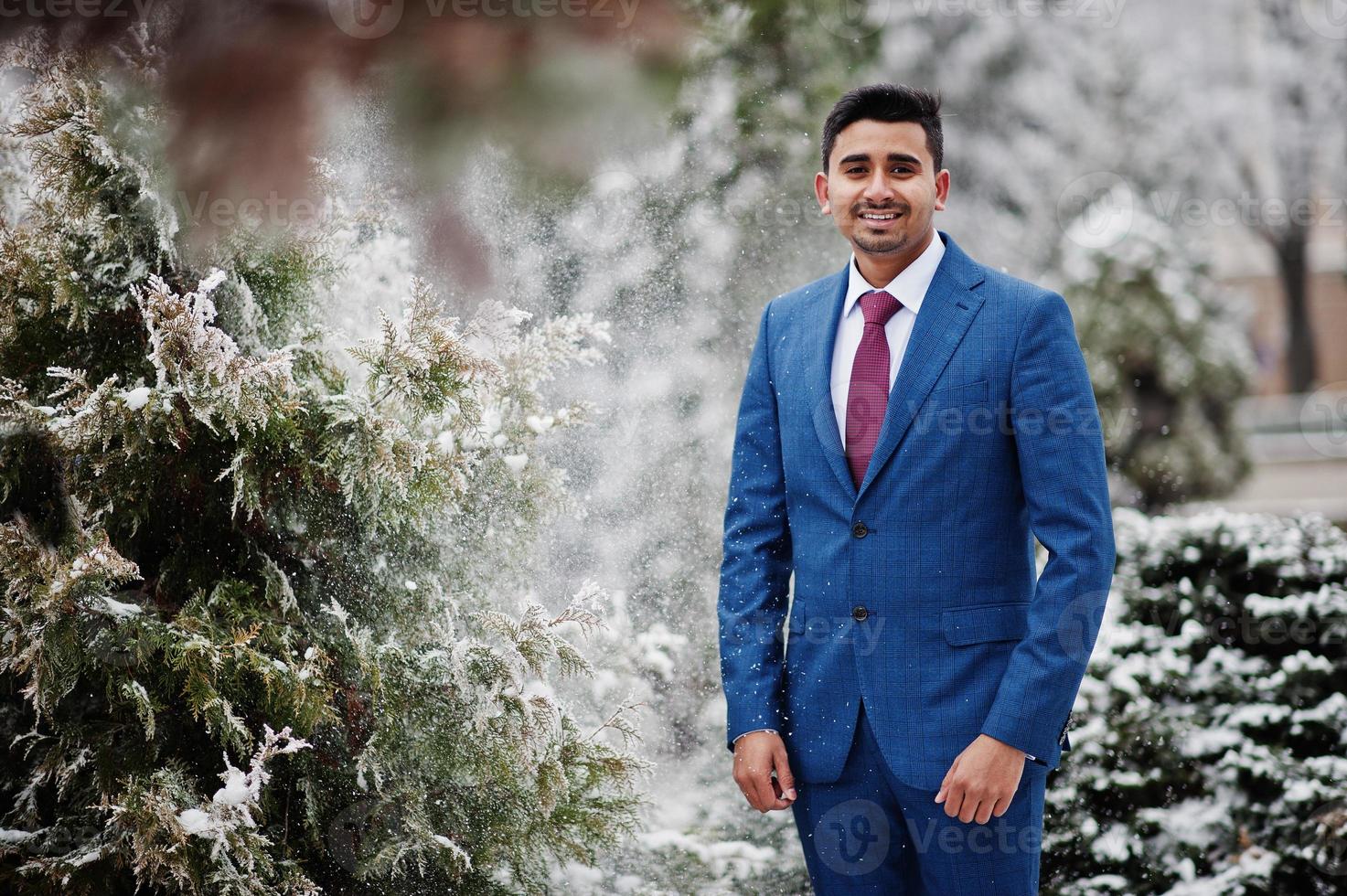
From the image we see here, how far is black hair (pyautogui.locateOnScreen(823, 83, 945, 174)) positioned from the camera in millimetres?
1831

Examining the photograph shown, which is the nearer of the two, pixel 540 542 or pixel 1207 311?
pixel 540 542

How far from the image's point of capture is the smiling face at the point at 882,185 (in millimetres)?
1824

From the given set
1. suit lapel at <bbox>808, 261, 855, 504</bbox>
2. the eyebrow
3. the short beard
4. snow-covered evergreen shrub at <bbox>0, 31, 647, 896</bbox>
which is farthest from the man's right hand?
the eyebrow

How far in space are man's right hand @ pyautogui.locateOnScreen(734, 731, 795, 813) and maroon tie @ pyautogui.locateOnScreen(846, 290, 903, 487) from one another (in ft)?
1.48

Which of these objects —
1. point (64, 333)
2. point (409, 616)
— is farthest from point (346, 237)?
point (409, 616)

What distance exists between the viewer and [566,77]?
1324mm

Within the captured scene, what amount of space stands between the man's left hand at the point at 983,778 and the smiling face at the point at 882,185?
79 centimetres

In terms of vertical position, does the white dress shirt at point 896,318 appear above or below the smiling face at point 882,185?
below

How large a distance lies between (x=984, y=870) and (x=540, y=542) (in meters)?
1.47

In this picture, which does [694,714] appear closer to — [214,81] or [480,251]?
[480,251]

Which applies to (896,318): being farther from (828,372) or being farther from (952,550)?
(952,550)

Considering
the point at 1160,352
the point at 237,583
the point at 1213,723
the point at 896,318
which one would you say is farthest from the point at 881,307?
the point at 1160,352

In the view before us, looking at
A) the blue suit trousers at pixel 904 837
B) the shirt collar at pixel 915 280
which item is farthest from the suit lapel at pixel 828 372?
the blue suit trousers at pixel 904 837

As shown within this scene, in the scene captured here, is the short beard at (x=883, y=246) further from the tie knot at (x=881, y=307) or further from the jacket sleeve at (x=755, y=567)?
the jacket sleeve at (x=755, y=567)
